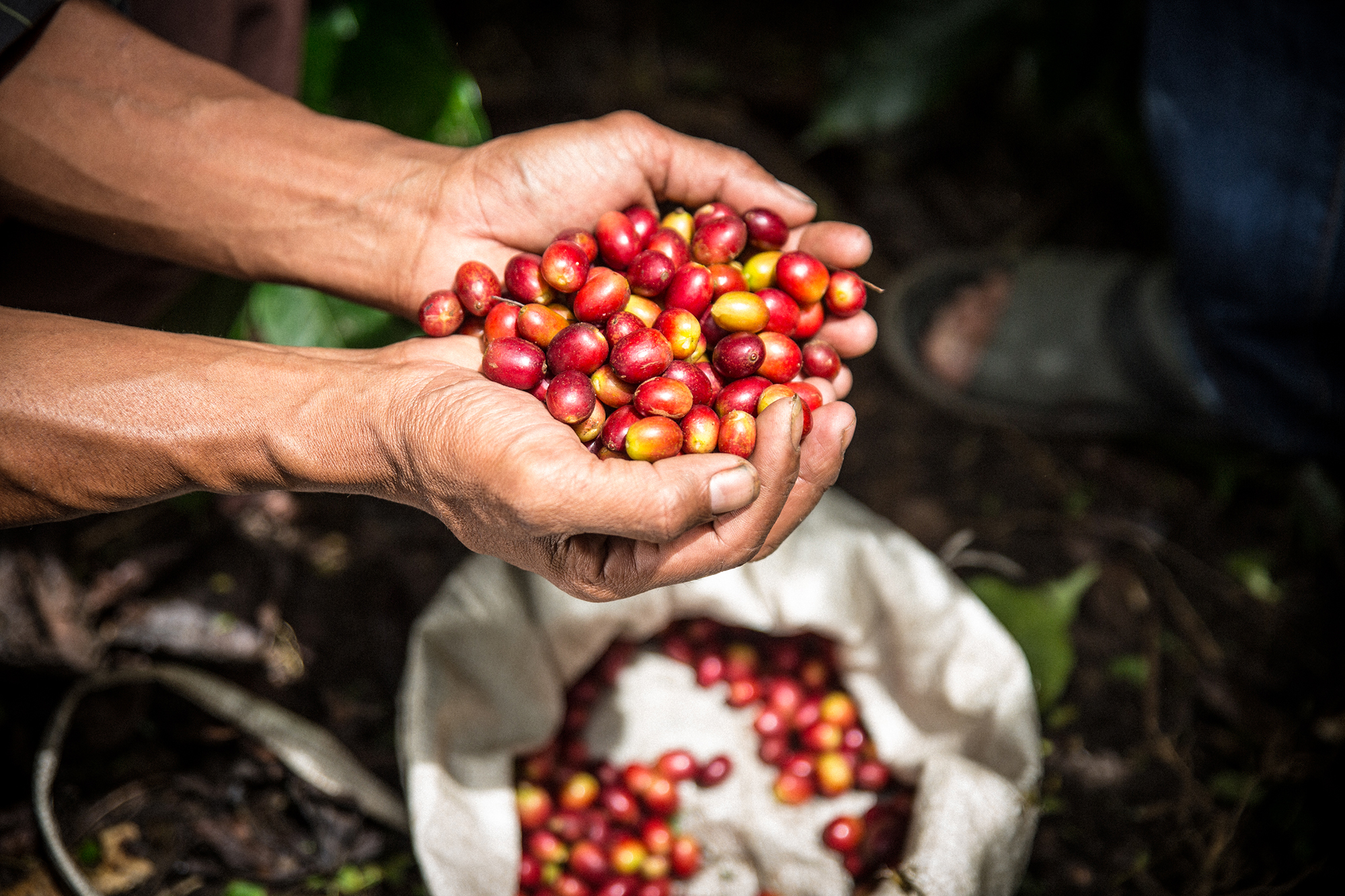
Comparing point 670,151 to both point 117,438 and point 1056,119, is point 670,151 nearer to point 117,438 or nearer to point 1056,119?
point 117,438

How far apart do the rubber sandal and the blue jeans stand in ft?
1.42

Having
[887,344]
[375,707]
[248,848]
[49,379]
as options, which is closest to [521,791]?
[375,707]

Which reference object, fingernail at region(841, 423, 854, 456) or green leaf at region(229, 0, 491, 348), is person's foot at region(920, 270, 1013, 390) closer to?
fingernail at region(841, 423, 854, 456)

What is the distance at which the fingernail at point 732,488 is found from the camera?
62.1 inches

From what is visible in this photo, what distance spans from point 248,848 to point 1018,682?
2.35 meters

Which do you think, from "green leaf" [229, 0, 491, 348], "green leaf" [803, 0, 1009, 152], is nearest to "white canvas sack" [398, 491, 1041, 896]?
"green leaf" [229, 0, 491, 348]

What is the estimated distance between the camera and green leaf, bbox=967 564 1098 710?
2756 millimetres

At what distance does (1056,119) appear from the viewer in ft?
11.3

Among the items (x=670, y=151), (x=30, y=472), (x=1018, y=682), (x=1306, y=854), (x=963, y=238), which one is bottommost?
(x=1306, y=854)

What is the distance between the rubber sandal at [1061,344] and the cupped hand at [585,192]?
60.2 inches

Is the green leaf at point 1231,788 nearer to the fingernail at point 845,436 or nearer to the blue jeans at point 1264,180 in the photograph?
the blue jeans at point 1264,180

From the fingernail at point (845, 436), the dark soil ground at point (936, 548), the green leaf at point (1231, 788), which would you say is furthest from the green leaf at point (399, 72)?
the green leaf at point (1231, 788)

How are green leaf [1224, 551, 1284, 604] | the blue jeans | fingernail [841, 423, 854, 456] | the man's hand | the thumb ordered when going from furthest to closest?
1. green leaf [1224, 551, 1284, 604]
2. the blue jeans
3. fingernail [841, 423, 854, 456]
4. the man's hand
5. the thumb

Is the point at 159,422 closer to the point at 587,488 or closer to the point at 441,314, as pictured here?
the point at 441,314
